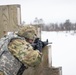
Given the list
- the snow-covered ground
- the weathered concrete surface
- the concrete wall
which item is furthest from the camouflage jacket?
the snow-covered ground

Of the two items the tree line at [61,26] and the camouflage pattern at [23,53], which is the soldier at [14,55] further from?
the tree line at [61,26]

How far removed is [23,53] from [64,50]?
3696mm

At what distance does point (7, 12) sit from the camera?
517cm

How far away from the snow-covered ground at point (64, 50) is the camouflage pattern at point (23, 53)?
96.6 inches

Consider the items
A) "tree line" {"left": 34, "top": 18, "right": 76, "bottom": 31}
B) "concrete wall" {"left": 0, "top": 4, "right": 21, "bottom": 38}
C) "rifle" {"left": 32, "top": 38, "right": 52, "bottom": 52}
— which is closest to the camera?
"rifle" {"left": 32, "top": 38, "right": 52, "bottom": 52}

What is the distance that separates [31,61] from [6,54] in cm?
28

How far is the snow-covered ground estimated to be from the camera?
6699 mm

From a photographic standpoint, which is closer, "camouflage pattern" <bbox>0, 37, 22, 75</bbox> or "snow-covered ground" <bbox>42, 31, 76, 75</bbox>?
"camouflage pattern" <bbox>0, 37, 22, 75</bbox>

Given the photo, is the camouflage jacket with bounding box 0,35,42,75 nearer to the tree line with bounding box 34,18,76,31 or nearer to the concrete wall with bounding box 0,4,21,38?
the concrete wall with bounding box 0,4,21,38

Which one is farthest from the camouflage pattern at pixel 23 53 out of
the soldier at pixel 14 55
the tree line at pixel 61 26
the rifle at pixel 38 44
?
the tree line at pixel 61 26

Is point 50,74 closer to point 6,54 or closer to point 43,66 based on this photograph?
point 43,66

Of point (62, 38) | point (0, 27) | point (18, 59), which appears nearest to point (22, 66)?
point (18, 59)

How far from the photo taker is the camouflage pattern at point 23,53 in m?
3.98

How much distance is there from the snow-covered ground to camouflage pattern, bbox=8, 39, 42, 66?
2454 millimetres
